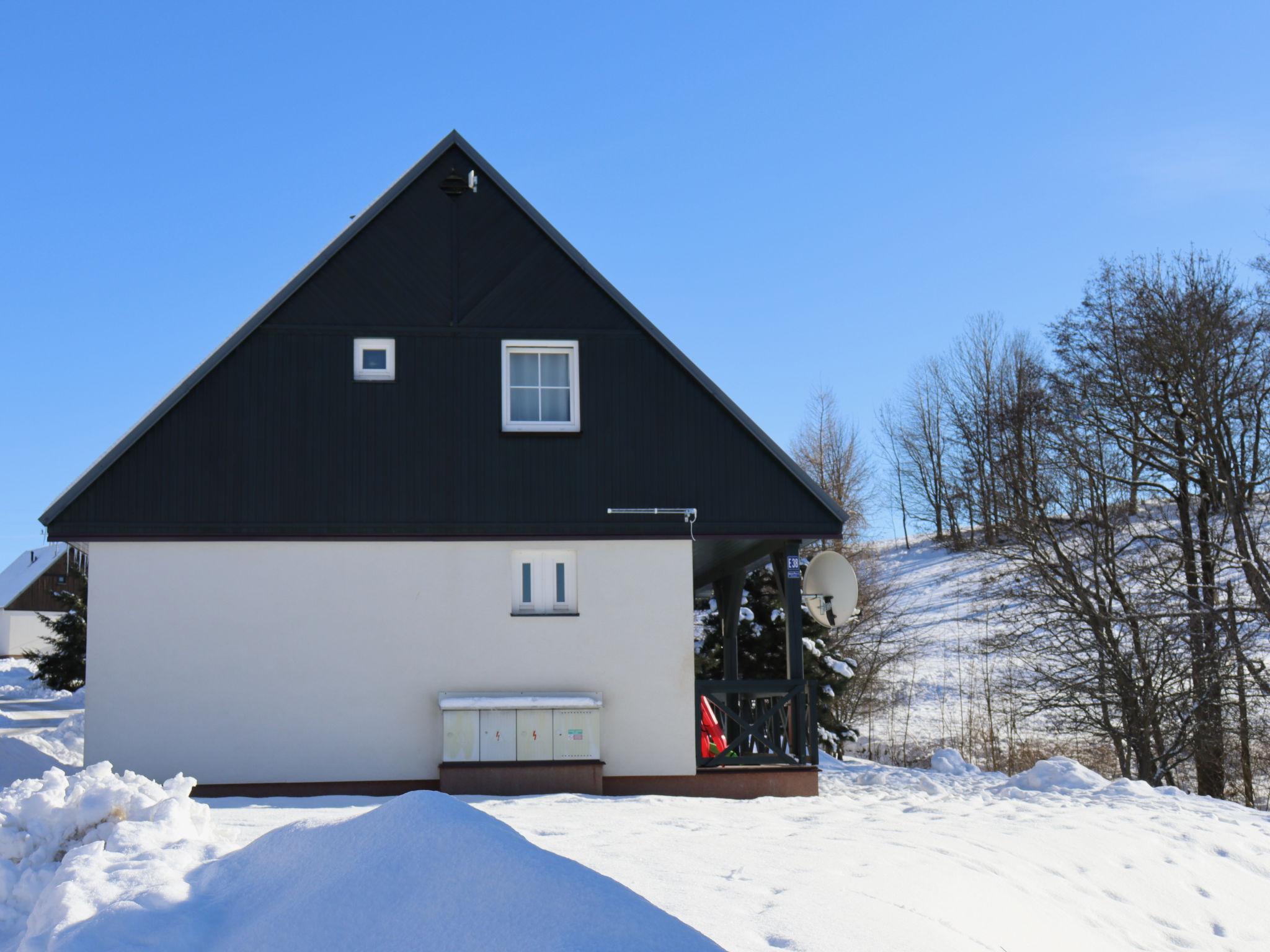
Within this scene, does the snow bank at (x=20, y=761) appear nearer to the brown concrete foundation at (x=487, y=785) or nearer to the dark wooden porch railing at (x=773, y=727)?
the brown concrete foundation at (x=487, y=785)

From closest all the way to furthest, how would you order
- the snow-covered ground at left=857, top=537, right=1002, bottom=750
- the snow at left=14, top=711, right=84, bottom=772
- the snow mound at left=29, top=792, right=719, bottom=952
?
the snow mound at left=29, top=792, right=719, bottom=952 → the snow at left=14, top=711, right=84, bottom=772 → the snow-covered ground at left=857, top=537, right=1002, bottom=750

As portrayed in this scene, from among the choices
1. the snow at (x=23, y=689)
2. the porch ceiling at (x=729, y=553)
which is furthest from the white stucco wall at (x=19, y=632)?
the porch ceiling at (x=729, y=553)

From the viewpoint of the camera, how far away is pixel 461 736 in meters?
12.7

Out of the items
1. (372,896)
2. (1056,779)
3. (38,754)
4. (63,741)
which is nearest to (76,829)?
(372,896)

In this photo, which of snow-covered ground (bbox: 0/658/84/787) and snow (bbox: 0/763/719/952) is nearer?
snow (bbox: 0/763/719/952)

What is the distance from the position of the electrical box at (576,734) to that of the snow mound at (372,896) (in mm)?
6086

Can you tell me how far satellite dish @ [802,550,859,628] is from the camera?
14117 millimetres

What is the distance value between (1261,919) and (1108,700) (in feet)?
43.6

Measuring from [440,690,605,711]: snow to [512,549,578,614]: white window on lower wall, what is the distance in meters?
0.97

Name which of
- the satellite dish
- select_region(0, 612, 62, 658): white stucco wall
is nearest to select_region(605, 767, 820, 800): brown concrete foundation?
the satellite dish

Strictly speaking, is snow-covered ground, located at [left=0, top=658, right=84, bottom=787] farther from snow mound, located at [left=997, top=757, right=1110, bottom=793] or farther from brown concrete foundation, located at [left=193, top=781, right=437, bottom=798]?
snow mound, located at [left=997, top=757, right=1110, bottom=793]

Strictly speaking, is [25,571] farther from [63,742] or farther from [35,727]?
[63,742]

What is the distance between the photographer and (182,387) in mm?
13000

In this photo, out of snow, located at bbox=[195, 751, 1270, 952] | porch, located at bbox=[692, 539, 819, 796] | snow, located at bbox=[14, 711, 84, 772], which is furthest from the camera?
snow, located at bbox=[14, 711, 84, 772]
